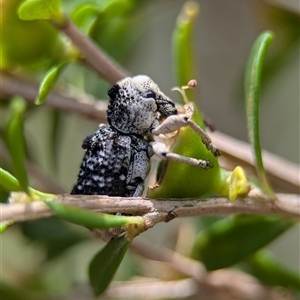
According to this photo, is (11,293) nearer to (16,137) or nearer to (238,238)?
(238,238)

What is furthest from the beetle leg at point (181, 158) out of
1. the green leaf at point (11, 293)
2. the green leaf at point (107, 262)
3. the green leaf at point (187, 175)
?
the green leaf at point (11, 293)

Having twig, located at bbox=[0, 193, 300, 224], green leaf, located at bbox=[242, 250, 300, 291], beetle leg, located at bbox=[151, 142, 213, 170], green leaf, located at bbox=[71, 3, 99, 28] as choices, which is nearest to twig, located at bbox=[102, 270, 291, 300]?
green leaf, located at bbox=[242, 250, 300, 291]

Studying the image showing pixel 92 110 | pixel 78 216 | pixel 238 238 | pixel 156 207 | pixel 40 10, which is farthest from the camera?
pixel 92 110

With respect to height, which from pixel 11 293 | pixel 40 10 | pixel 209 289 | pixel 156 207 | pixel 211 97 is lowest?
pixel 11 293

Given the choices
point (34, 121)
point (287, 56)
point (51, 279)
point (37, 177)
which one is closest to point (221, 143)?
point (37, 177)

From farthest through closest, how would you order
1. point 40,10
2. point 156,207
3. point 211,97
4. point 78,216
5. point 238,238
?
point 211,97
point 238,238
point 40,10
point 156,207
point 78,216

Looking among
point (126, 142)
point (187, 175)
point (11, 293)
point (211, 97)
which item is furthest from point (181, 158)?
point (211, 97)

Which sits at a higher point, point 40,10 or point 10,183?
point 40,10
